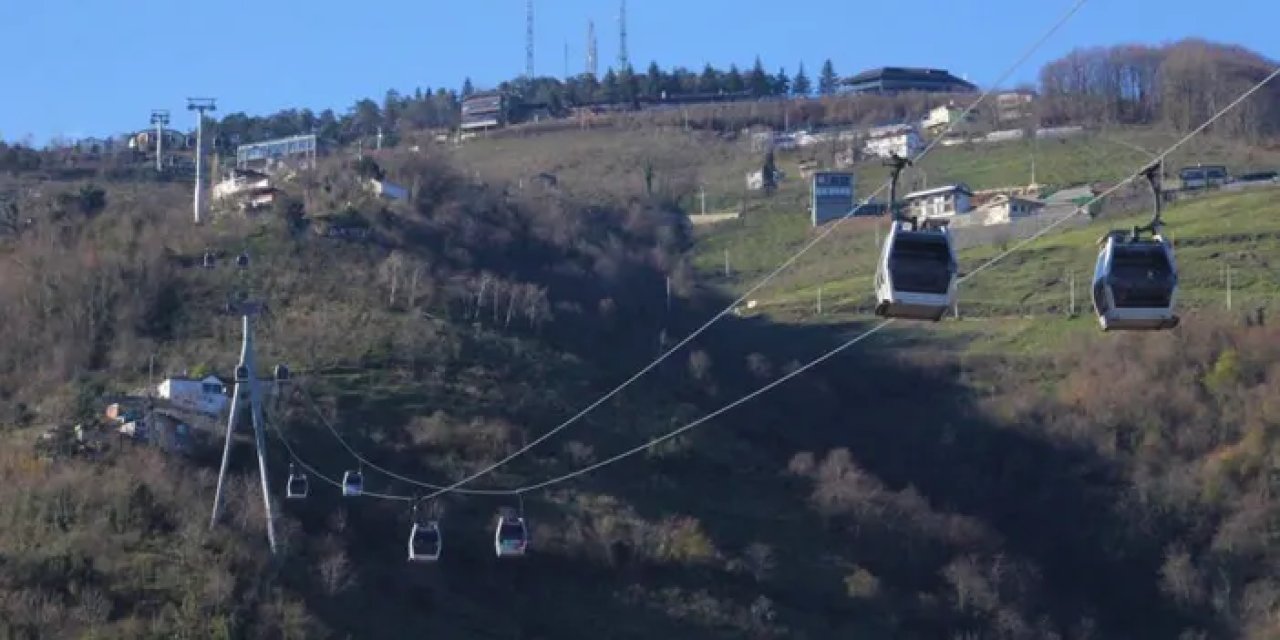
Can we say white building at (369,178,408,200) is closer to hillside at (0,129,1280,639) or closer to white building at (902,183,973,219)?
hillside at (0,129,1280,639)

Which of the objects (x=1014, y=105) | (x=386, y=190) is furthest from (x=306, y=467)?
(x=1014, y=105)

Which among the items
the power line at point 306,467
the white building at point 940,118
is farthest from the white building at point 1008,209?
the power line at point 306,467

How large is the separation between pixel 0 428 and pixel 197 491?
30.8 feet

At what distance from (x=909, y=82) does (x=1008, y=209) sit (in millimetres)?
55552

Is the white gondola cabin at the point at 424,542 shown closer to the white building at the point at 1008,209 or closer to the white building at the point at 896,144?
the white building at the point at 1008,209

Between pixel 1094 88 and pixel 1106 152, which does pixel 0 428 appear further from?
pixel 1094 88

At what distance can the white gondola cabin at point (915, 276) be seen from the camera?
1950 cm

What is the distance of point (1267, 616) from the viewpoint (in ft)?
193

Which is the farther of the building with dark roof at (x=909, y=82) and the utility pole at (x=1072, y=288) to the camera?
the building with dark roof at (x=909, y=82)

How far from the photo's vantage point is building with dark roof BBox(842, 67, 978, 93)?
144 metres

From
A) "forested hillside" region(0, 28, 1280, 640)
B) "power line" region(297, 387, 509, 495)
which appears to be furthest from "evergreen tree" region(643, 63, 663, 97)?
"power line" region(297, 387, 509, 495)

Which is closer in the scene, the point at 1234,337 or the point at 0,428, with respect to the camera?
the point at 0,428

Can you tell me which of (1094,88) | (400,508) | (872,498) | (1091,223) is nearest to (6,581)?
(400,508)

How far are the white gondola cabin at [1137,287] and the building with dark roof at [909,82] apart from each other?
4933 inches
